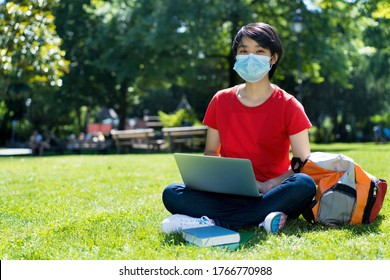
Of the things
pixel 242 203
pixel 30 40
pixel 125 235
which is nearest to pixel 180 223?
pixel 125 235

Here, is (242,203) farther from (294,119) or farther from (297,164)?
(294,119)

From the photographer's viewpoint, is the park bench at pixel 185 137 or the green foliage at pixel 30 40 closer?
the green foliage at pixel 30 40

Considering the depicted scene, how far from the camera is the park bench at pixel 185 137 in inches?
779

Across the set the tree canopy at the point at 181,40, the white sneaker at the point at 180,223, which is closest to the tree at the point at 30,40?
the tree canopy at the point at 181,40

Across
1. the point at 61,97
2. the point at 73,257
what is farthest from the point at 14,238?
the point at 61,97

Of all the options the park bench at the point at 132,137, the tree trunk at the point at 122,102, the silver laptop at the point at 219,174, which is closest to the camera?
the silver laptop at the point at 219,174

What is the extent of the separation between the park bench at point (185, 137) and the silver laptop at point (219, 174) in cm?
1543

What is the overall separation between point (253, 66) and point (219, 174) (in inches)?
38.5

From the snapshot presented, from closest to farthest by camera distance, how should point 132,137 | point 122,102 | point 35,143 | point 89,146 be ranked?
Result: point 132,137, point 35,143, point 89,146, point 122,102

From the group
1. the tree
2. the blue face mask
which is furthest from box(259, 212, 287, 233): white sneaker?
the tree

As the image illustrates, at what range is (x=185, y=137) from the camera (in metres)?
20.7

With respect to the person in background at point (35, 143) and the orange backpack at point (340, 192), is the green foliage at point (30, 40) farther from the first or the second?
the person in background at point (35, 143)

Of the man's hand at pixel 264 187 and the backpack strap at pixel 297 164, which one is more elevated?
the backpack strap at pixel 297 164
